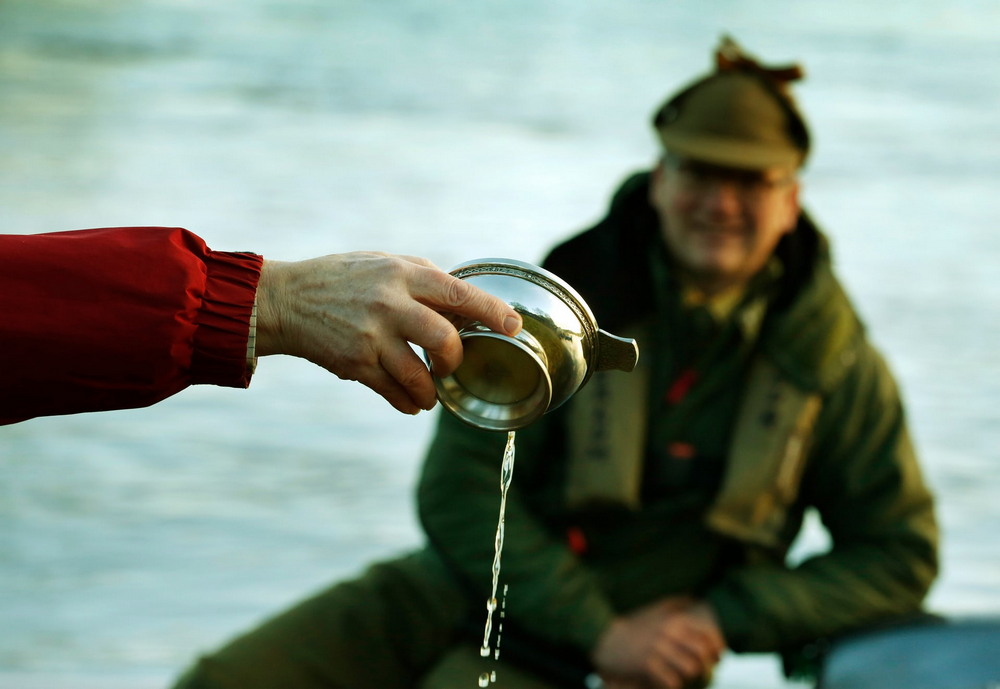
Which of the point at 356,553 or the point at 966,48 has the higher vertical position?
the point at 966,48

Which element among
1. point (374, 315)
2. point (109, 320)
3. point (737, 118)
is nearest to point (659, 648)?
point (737, 118)

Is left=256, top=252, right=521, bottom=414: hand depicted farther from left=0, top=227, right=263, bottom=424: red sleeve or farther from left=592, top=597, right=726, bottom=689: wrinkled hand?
left=592, top=597, right=726, bottom=689: wrinkled hand

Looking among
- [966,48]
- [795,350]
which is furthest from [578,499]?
[966,48]

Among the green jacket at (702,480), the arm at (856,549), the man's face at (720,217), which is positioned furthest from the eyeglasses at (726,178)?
the arm at (856,549)

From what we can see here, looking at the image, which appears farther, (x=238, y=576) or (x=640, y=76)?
(x=640, y=76)

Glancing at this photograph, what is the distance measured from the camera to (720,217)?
8.94ft

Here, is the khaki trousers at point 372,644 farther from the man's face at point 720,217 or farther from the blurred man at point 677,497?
the man's face at point 720,217

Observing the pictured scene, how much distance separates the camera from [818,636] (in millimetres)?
2650

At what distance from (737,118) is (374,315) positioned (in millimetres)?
1471

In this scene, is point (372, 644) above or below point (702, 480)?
below

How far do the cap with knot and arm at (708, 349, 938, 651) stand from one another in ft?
1.51

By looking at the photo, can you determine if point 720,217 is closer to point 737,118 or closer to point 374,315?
point 737,118

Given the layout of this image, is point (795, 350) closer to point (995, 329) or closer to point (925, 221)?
point (995, 329)

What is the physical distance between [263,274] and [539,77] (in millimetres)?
9468
